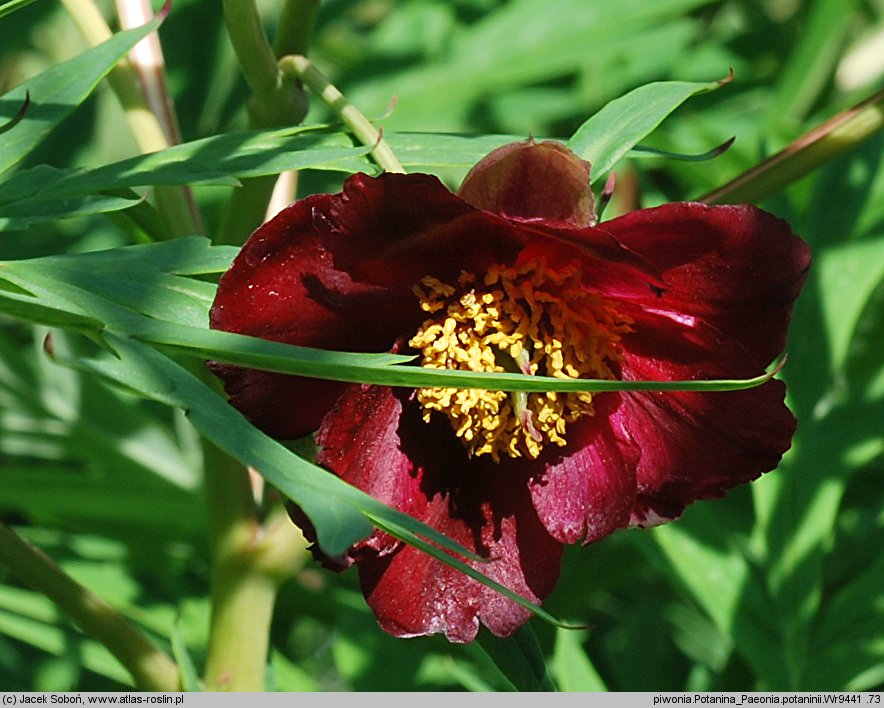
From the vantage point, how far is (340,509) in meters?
0.52

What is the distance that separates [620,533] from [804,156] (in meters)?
0.57

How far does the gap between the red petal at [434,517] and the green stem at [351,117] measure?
0.13 m

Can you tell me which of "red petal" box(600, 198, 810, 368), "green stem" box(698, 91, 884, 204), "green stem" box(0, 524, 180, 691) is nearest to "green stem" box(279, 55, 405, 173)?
"red petal" box(600, 198, 810, 368)

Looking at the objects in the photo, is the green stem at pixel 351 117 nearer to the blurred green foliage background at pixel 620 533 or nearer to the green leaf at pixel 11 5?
the green leaf at pixel 11 5

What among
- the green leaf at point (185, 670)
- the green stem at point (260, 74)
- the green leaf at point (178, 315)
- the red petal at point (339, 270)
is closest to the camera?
the green leaf at point (178, 315)

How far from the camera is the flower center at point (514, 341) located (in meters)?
0.74

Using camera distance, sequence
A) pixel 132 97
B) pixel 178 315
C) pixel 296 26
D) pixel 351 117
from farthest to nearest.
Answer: pixel 132 97 → pixel 296 26 → pixel 351 117 → pixel 178 315

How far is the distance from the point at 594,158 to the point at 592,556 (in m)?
0.69

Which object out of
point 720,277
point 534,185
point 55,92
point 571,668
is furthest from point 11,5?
point 571,668

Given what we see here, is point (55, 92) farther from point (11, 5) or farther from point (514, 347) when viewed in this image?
point (514, 347)

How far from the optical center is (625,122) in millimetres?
758

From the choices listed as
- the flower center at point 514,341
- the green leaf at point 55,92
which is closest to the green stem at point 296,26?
the green leaf at point 55,92

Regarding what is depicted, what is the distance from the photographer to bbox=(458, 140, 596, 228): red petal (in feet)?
2.30
